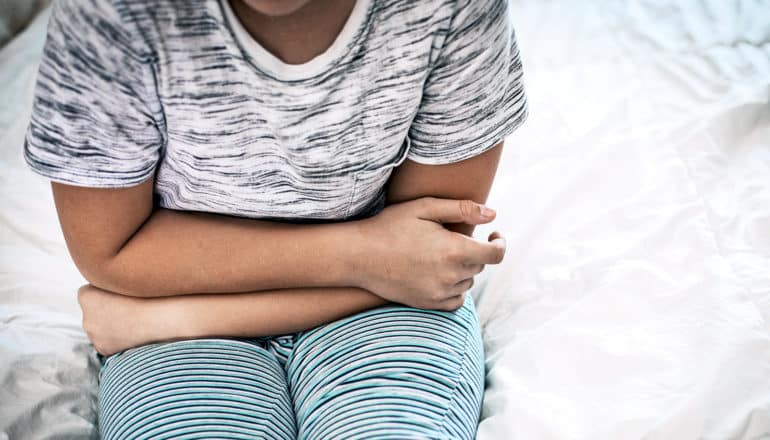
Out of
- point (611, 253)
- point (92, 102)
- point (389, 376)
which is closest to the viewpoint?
point (92, 102)

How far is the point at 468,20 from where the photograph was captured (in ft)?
1.97

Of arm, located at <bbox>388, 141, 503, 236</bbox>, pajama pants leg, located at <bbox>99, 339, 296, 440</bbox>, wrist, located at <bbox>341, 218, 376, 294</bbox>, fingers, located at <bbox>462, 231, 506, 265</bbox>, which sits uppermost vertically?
arm, located at <bbox>388, 141, 503, 236</bbox>

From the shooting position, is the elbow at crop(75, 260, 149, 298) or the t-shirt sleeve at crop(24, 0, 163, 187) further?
the elbow at crop(75, 260, 149, 298)

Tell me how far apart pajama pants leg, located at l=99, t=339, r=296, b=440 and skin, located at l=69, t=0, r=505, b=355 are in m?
0.03

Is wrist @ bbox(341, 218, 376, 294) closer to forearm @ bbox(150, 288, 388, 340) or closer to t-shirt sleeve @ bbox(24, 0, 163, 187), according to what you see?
forearm @ bbox(150, 288, 388, 340)

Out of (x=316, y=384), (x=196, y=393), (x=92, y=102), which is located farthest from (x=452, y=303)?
(x=92, y=102)

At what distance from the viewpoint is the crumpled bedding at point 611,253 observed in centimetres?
70

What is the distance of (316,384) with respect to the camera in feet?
2.28

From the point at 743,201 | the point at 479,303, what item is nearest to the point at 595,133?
the point at 743,201

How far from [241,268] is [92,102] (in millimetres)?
227

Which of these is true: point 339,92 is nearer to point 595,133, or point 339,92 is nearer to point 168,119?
point 168,119

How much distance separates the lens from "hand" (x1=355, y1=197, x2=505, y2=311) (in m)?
0.70

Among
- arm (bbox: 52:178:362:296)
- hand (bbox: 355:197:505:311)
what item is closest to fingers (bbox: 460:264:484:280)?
hand (bbox: 355:197:505:311)

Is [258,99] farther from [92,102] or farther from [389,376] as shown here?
[389,376]
